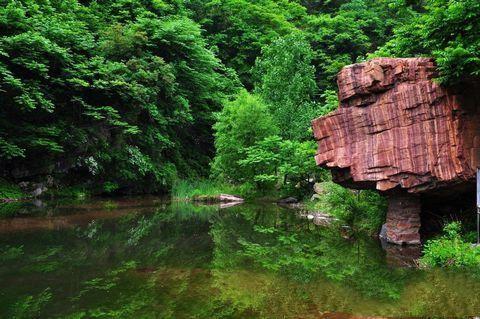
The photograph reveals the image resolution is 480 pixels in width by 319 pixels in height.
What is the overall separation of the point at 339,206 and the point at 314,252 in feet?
13.5

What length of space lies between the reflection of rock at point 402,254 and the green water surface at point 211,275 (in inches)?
1.7

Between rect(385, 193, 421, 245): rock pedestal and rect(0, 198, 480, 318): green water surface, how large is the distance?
1.83ft

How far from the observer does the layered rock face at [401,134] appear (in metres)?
10.3

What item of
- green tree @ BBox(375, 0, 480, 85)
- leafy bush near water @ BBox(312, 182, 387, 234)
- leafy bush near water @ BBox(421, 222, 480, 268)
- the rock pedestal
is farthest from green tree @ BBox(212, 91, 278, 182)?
leafy bush near water @ BBox(421, 222, 480, 268)

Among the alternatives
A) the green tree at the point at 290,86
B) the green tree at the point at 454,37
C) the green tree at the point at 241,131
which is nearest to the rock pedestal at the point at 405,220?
the green tree at the point at 454,37

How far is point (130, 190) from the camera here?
84.6 feet

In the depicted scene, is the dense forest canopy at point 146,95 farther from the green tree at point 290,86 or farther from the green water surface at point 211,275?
the green water surface at point 211,275

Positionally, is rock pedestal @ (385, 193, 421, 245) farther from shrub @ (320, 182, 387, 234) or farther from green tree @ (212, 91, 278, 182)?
green tree @ (212, 91, 278, 182)

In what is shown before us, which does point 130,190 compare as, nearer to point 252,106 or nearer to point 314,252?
point 252,106

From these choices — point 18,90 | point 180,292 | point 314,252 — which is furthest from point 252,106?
point 180,292

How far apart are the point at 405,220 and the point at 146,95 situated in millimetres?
15537

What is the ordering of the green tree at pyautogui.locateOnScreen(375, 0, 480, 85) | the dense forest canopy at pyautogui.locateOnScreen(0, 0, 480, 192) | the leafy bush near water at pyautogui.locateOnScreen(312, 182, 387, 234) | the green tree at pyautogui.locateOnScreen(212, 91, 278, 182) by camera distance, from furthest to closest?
the green tree at pyautogui.locateOnScreen(212, 91, 278, 182), the dense forest canopy at pyautogui.locateOnScreen(0, 0, 480, 192), the leafy bush near water at pyautogui.locateOnScreen(312, 182, 387, 234), the green tree at pyautogui.locateOnScreen(375, 0, 480, 85)

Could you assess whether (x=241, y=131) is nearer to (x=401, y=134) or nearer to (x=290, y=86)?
(x=290, y=86)

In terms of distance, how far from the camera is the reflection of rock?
888 centimetres
